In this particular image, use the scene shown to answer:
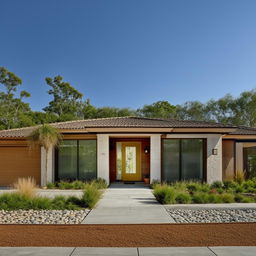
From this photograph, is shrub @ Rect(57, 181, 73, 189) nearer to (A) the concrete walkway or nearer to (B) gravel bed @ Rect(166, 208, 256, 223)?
(A) the concrete walkway

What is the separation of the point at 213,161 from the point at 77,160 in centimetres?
774

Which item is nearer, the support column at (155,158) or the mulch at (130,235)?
the mulch at (130,235)

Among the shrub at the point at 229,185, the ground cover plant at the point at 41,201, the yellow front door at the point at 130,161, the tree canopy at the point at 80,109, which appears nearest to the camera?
the ground cover plant at the point at 41,201

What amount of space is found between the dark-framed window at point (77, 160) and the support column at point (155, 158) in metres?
3.26

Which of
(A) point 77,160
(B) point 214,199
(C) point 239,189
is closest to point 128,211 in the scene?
(B) point 214,199

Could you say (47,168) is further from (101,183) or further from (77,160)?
A: (101,183)

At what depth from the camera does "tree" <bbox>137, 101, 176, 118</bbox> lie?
4354cm

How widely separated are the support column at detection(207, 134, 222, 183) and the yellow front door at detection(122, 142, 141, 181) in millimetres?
4348

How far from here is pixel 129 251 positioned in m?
5.18

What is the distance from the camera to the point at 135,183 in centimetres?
1669

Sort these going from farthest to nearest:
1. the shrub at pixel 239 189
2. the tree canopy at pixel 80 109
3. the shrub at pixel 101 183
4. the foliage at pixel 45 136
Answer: the tree canopy at pixel 80 109 < the foliage at pixel 45 136 < the shrub at pixel 101 183 < the shrub at pixel 239 189

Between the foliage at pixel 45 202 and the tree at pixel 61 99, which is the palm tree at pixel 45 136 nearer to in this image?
the foliage at pixel 45 202

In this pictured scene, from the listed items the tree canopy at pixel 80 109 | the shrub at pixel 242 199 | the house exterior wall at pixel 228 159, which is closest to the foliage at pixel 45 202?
the shrub at pixel 242 199

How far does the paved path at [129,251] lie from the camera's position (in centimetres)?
503
